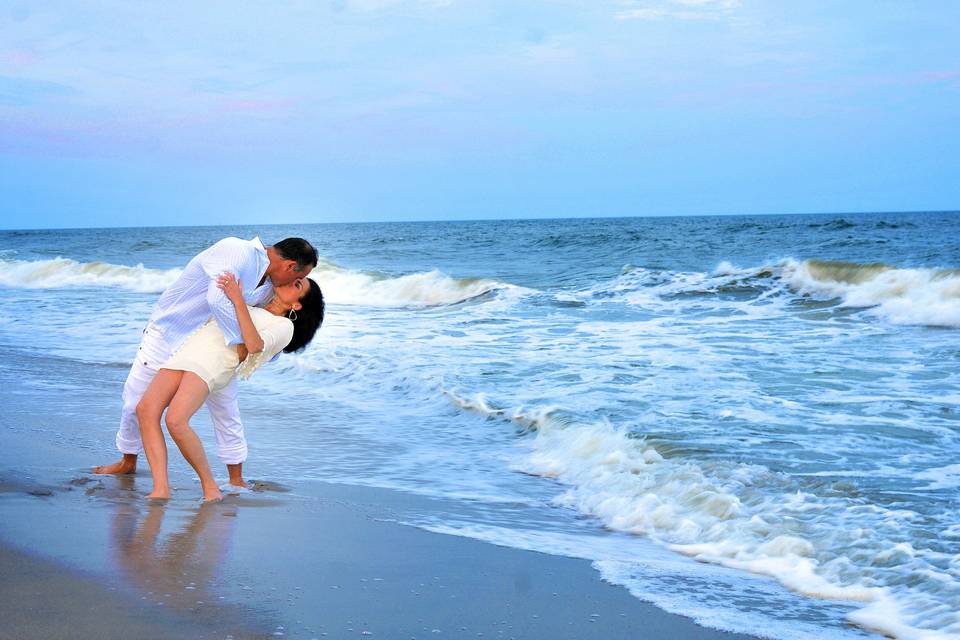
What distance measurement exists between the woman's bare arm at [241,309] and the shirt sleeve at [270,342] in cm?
10

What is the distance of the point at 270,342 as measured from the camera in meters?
5.05

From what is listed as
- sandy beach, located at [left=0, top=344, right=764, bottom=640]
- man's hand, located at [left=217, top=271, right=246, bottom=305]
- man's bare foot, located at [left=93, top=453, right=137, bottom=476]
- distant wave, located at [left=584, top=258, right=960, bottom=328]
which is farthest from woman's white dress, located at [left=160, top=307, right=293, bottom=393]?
distant wave, located at [left=584, top=258, right=960, bottom=328]

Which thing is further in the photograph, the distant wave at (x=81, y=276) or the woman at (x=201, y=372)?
the distant wave at (x=81, y=276)

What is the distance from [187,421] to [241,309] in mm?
707

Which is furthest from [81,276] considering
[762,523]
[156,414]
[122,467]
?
[762,523]

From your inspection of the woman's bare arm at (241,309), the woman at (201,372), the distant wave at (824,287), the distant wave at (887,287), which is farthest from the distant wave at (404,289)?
the woman's bare arm at (241,309)

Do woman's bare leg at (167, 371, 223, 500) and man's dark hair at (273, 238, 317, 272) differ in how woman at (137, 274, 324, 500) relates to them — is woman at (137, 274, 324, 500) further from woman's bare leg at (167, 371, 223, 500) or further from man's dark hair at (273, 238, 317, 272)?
man's dark hair at (273, 238, 317, 272)

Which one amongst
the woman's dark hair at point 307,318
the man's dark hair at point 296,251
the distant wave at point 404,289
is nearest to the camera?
the man's dark hair at point 296,251

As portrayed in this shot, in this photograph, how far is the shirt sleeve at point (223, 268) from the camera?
4812 millimetres

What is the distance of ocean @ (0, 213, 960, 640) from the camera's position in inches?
172

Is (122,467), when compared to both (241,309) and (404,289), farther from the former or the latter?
(404,289)

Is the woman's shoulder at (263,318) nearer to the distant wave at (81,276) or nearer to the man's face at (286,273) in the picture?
the man's face at (286,273)

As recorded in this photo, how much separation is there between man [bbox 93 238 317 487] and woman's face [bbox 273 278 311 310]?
0.04m

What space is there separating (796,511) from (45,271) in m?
34.5
